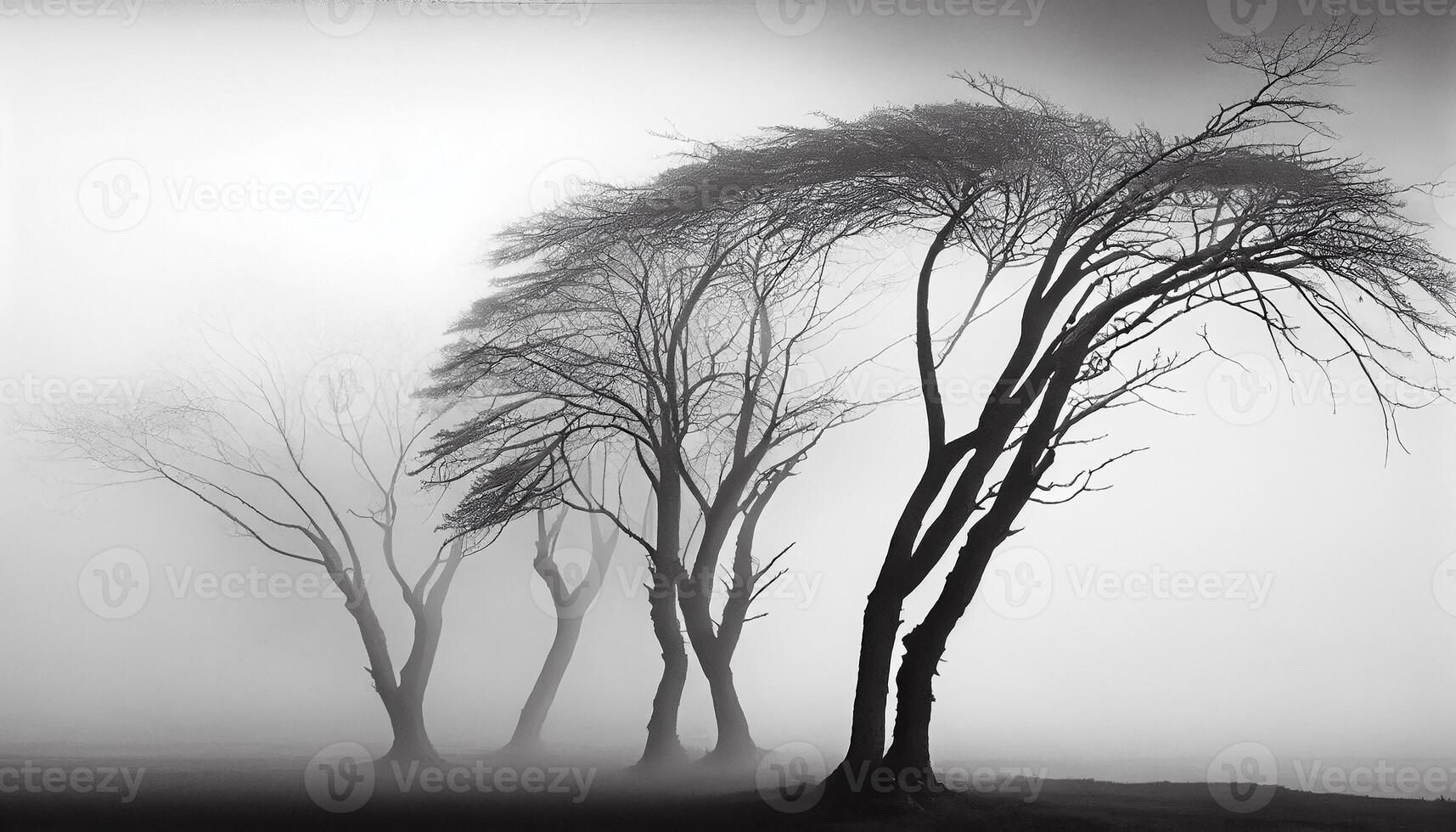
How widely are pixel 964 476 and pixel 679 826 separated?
125 inches

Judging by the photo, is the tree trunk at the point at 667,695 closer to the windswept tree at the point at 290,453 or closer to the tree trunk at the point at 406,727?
the tree trunk at the point at 406,727

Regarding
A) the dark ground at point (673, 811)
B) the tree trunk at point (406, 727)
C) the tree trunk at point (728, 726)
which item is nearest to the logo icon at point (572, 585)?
the tree trunk at point (406, 727)

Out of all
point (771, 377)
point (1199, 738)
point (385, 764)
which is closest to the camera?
point (771, 377)

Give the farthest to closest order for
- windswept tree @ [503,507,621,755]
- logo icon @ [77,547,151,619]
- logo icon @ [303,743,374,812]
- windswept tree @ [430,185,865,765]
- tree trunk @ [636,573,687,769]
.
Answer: logo icon @ [77,547,151,619] → windswept tree @ [503,507,621,755] → tree trunk @ [636,573,687,769] → logo icon @ [303,743,374,812] → windswept tree @ [430,185,865,765]

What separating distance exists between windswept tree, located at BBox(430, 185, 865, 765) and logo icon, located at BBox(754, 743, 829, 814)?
39 centimetres

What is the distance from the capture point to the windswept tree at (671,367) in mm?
10438

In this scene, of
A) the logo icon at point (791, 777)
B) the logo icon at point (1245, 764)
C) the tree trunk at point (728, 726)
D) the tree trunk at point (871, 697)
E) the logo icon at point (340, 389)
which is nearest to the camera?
the tree trunk at point (871, 697)

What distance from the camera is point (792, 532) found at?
50.8 ft

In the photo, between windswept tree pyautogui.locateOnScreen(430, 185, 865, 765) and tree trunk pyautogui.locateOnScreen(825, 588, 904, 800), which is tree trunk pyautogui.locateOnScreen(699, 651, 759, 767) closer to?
windswept tree pyautogui.locateOnScreen(430, 185, 865, 765)

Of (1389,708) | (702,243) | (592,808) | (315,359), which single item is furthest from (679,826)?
(1389,708)

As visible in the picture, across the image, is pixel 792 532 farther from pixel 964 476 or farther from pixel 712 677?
pixel 964 476

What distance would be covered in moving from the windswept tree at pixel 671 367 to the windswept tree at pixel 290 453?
2.34m

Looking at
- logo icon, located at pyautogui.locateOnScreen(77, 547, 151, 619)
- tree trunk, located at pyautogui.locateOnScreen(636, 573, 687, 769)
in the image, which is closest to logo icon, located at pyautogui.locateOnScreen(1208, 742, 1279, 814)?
tree trunk, located at pyautogui.locateOnScreen(636, 573, 687, 769)

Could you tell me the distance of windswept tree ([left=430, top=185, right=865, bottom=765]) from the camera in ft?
34.2
